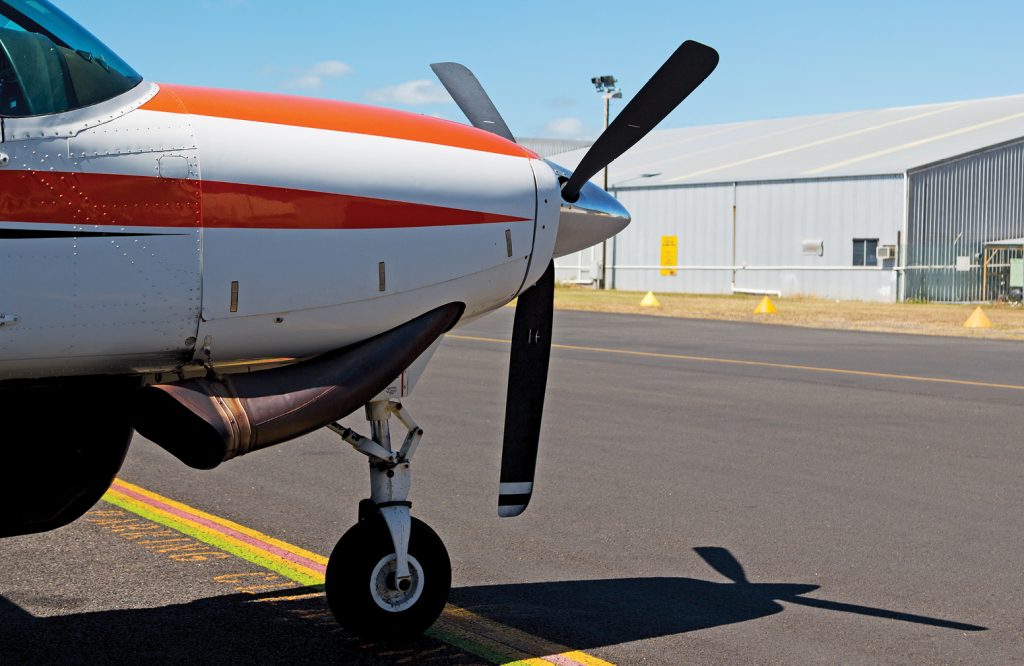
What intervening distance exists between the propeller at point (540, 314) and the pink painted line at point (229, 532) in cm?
126

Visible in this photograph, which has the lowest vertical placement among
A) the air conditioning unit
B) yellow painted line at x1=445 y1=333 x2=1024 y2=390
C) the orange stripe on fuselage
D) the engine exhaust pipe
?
yellow painted line at x1=445 y1=333 x2=1024 y2=390

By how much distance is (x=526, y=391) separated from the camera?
5.00 metres

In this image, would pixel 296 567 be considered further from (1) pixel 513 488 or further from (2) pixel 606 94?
(2) pixel 606 94

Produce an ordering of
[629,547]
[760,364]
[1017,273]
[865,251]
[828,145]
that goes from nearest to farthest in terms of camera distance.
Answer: [629,547]
[760,364]
[1017,273]
[865,251]
[828,145]

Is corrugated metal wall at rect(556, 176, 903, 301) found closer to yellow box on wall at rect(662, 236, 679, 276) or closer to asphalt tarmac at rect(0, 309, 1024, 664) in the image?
yellow box on wall at rect(662, 236, 679, 276)

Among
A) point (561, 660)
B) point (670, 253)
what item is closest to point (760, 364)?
point (561, 660)

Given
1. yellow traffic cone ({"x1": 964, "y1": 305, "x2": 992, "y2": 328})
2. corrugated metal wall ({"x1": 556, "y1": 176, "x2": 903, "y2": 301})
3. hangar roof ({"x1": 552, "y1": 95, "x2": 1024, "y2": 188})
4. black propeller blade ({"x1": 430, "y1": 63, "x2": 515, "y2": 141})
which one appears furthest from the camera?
hangar roof ({"x1": 552, "y1": 95, "x2": 1024, "y2": 188})

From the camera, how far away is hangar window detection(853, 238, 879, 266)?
38344 millimetres

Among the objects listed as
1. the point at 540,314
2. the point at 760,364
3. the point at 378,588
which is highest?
the point at 540,314

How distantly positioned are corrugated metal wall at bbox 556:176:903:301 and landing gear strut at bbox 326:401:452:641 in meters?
34.5

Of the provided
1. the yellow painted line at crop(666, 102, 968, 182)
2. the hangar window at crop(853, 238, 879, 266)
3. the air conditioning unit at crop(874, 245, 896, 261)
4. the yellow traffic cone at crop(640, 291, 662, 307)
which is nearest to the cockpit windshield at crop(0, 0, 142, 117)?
the yellow traffic cone at crop(640, 291, 662, 307)

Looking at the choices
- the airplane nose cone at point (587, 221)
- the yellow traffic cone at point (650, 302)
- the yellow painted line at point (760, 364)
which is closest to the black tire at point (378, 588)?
the airplane nose cone at point (587, 221)

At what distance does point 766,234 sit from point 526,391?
37.5 meters

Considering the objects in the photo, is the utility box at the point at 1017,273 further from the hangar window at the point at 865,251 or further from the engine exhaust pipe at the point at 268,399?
the engine exhaust pipe at the point at 268,399
